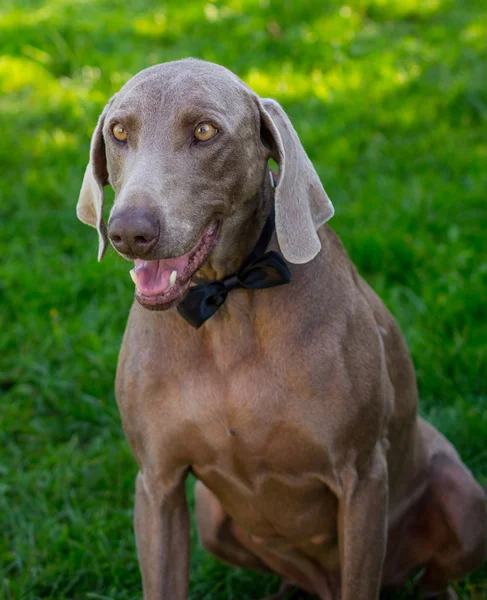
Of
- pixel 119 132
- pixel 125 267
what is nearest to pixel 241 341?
pixel 119 132

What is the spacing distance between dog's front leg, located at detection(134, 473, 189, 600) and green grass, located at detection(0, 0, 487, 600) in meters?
0.52

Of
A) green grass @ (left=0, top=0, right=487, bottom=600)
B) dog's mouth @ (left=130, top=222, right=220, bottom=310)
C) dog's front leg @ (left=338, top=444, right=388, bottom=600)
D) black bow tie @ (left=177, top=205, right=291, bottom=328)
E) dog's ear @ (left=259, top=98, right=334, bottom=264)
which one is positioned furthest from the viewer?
green grass @ (left=0, top=0, right=487, bottom=600)

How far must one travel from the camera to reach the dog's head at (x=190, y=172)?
253 cm

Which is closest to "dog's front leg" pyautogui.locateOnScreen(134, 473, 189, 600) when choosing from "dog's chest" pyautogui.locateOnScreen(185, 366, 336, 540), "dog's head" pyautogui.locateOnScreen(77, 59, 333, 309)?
"dog's chest" pyautogui.locateOnScreen(185, 366, 336, 540)

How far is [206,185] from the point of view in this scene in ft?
8.69

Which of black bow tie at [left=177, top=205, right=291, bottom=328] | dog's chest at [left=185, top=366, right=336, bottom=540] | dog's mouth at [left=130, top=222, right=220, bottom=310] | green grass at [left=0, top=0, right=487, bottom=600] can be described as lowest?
green grass at [left=0, top=0, right=487, bottom=600]

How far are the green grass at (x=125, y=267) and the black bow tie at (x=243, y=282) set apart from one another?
1.23 meters

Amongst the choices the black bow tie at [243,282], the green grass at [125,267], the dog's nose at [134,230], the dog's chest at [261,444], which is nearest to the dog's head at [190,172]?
the dog's nose at [134,230]

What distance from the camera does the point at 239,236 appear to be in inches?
115

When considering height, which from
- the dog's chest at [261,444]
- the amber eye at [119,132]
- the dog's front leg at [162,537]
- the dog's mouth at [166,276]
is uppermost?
the amber eye at [119,132]

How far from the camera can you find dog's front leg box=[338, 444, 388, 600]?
3.04m

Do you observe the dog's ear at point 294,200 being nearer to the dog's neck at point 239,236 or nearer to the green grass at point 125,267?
the dog's neck at point 239,236

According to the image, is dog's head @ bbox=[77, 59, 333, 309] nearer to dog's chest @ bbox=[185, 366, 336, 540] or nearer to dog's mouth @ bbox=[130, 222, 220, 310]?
dog's mouth @ bbox=[130, 222, 220, 310]

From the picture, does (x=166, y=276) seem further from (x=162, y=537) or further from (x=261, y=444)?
(x=162, y=537)
